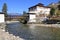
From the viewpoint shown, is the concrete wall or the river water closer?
the river water

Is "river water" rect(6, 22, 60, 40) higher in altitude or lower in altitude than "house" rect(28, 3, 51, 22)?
lower

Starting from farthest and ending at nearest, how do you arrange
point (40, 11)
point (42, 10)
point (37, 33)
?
1. point (42, 10)
2. point (40, 11)
3. point (37, 33)

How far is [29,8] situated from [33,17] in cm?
1479

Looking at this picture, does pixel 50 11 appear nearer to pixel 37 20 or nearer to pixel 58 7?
pixel 58 7

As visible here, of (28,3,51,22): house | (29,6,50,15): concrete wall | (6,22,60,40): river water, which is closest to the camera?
(6,22,60,40): river water

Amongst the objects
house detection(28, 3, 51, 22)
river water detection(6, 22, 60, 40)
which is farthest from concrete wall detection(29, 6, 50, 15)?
river water detection(6, 22, 60, 40)

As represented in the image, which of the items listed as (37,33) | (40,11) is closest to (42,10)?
(40,11)

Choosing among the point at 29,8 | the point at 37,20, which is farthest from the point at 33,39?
the point at 29,8

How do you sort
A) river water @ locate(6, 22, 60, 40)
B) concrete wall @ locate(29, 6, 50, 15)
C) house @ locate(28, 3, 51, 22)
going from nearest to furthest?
river water @ locate(6, 22, 60, 40) < house @ locate(28, 3, 51, 22) < concrete wall @ locate(29, 6, 50, 15)

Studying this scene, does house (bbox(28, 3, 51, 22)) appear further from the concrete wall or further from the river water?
the river water

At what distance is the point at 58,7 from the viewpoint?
7294cm

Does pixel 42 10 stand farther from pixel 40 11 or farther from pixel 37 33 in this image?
pixel 37 33

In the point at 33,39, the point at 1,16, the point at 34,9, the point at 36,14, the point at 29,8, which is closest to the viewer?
the point at 33,39

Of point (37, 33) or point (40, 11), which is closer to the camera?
point (37, 33)
